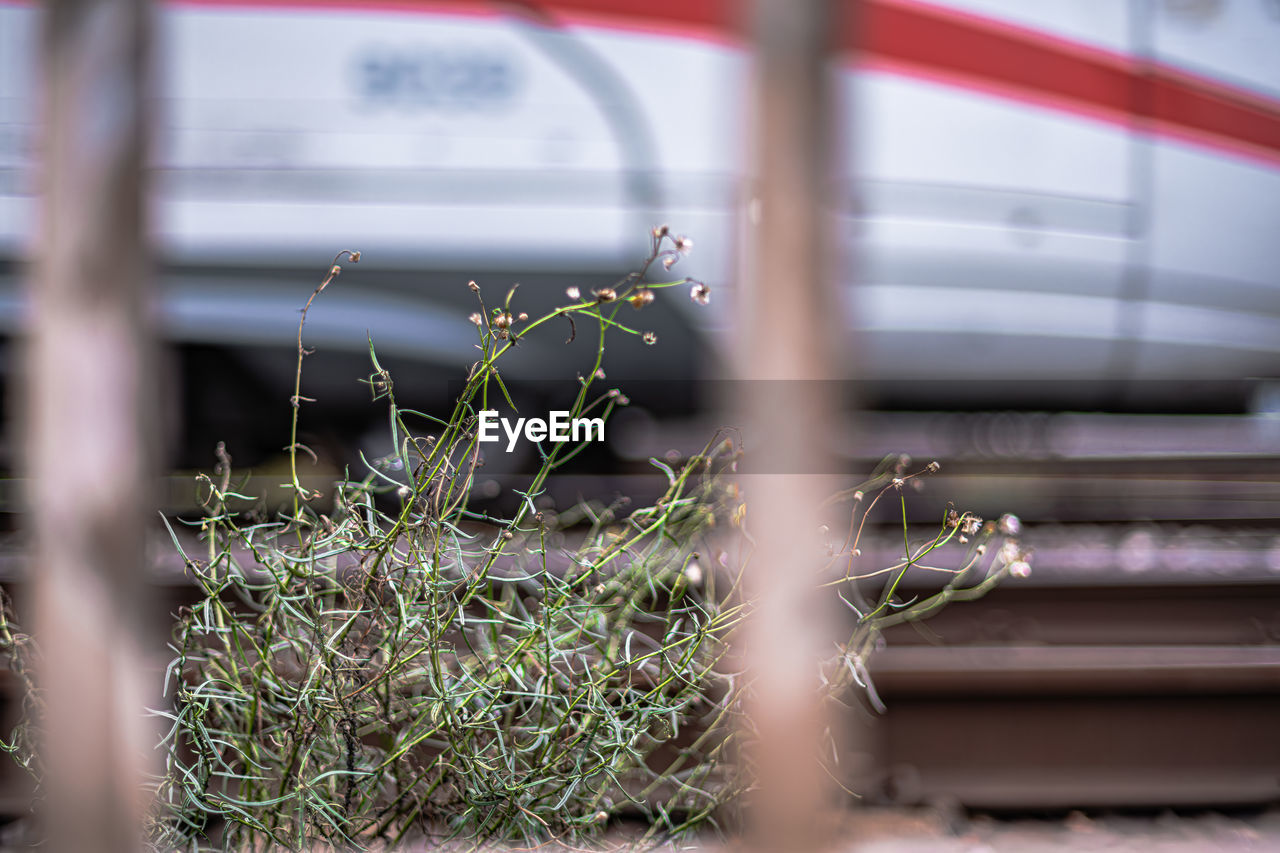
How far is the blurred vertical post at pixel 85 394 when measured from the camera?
1.01ft

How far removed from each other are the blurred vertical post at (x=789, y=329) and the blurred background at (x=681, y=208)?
124 cm

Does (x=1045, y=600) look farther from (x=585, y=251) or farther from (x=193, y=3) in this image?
(x=193, y=3)

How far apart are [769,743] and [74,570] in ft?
0.95

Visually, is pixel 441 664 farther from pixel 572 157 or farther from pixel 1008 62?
pixel 1008 62

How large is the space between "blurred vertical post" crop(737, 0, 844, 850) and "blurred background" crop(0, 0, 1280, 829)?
124 cm

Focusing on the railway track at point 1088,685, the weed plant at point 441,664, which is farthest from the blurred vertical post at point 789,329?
the railway track at point 1088,685

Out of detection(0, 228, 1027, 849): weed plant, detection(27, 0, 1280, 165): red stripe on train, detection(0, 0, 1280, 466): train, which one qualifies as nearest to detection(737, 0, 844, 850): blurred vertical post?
detection(0, 228, 1027, 849): weed plant

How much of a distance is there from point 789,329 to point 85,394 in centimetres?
28

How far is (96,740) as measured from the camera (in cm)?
31

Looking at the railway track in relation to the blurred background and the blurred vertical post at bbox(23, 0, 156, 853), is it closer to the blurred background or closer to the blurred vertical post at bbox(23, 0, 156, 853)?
the blurred background

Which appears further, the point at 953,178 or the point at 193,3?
the point at 953,178

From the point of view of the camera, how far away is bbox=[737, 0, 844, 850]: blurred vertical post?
1.01ft

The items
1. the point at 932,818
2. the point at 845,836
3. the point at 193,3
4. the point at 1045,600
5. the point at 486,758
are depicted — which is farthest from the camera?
the point at 193,3

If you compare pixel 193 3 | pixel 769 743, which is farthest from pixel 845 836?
pixel 193 3
